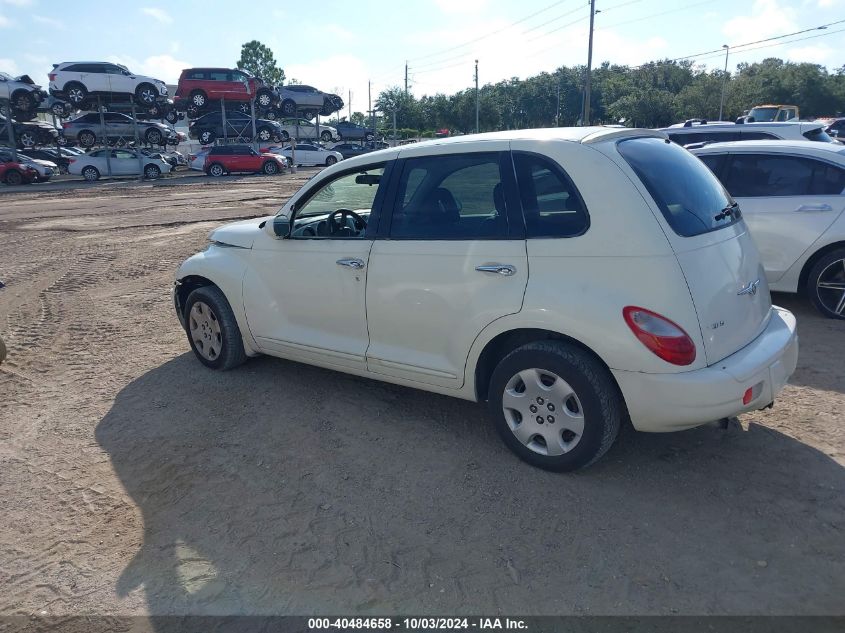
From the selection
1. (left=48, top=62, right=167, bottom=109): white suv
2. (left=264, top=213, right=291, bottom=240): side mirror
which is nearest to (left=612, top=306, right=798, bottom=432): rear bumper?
(left=264, top=213, right=291, bottom=240): side mirror

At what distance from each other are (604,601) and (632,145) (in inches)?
92.0

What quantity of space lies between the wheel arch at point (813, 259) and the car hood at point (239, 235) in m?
4.99

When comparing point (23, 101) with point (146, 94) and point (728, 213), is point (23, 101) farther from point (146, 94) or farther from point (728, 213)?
point (728, 213)

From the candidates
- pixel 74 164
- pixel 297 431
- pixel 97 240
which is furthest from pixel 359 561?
pixel 74 164

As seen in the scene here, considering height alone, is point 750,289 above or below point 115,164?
below

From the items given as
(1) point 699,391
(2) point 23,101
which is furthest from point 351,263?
(2) point 23,101

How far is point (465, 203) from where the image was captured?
12.3 ft

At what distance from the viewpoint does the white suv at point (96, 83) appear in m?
29.3

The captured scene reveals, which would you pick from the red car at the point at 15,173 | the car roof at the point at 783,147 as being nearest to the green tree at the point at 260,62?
the red car at the point at 15,173

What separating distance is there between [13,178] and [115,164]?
4.21 m

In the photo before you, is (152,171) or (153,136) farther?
(153,136)

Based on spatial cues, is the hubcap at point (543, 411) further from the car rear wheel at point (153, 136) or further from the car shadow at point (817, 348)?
the car rear wheel at point (153, 136)

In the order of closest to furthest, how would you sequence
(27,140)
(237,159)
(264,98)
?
(237,159), (27,140), (264,98)

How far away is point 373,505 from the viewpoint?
3.26 m
